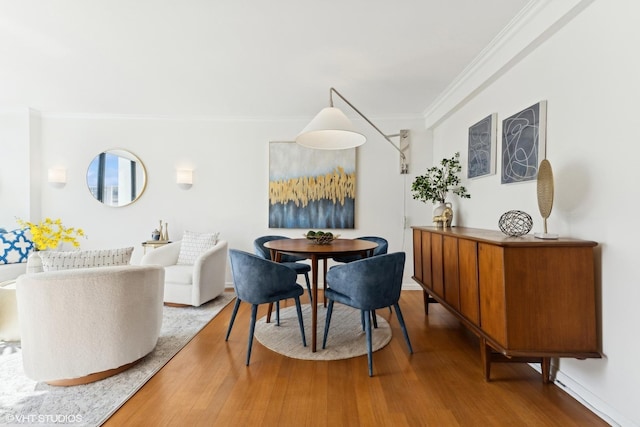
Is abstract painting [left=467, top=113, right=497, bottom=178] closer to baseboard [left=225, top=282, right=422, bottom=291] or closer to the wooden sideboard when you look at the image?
the wooden sideboard

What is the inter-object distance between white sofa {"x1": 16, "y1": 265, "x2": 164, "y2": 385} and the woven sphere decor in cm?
249

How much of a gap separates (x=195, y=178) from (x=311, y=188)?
1725 millimetres

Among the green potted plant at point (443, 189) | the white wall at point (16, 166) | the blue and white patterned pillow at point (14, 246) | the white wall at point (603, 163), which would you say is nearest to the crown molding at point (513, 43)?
the white wall at point (603, 163)

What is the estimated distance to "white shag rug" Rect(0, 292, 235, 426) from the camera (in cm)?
160

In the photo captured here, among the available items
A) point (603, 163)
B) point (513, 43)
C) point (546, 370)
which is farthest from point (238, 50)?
point (546, 370)

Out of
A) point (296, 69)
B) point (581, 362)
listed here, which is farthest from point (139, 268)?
point (581, 362)

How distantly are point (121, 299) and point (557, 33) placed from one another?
337 centimetres

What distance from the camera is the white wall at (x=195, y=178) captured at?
4273 millimetres

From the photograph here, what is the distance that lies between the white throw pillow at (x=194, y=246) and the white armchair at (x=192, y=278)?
103mm

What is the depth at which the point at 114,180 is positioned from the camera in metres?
4.32

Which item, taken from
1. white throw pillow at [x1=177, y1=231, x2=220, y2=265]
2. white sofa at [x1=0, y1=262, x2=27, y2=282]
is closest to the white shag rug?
white throw pillow at [x1=177, y1=231, x2=220, y2=265]

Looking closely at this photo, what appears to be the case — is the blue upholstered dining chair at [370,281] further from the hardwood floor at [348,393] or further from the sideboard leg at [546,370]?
the sideboard leg at [546,370]

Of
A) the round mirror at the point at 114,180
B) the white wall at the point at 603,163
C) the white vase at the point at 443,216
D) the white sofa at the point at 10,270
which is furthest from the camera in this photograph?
the round mirror at the point at 114,180

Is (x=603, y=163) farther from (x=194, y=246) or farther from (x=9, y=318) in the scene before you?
(x=9, y=318)
